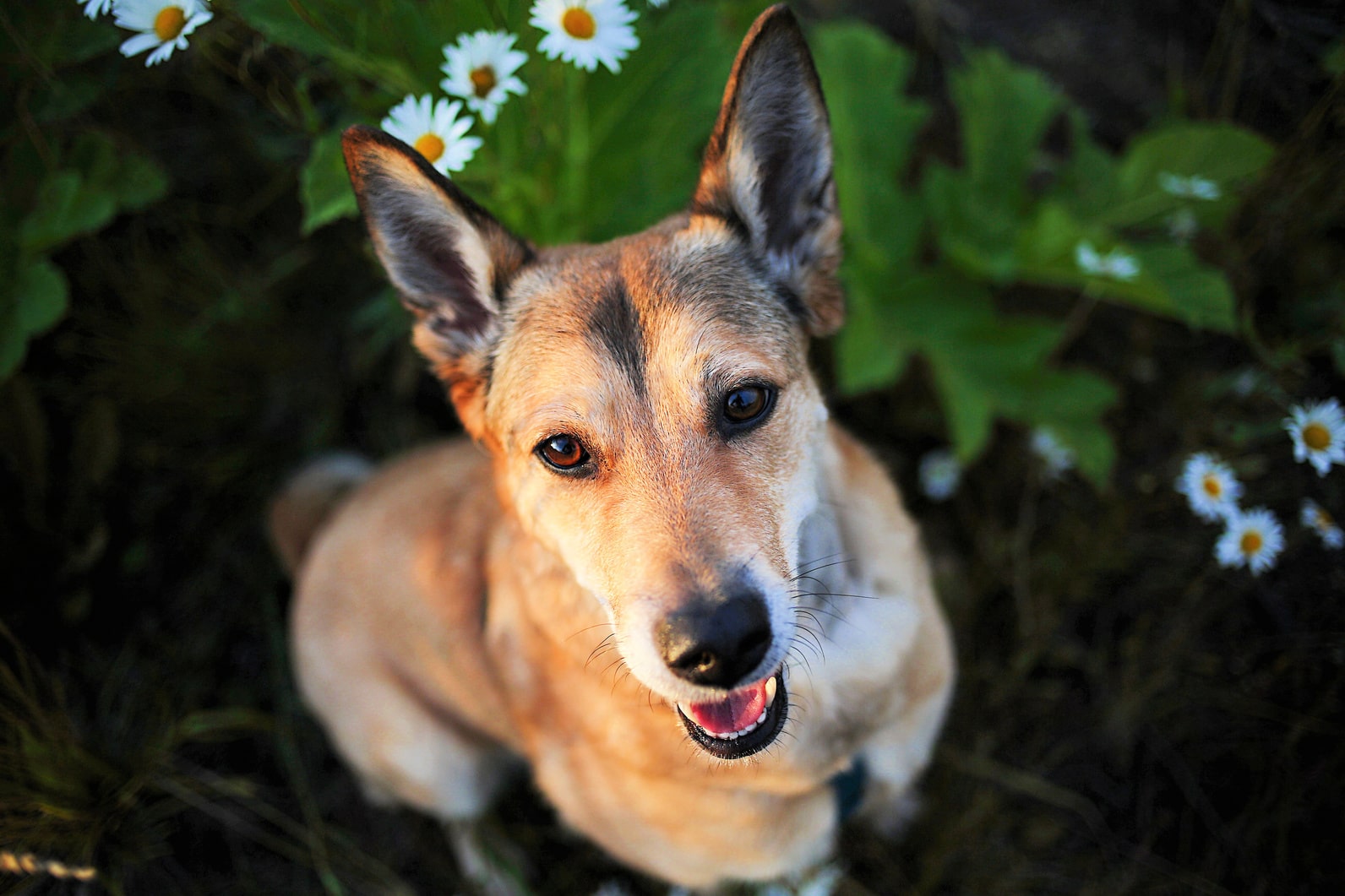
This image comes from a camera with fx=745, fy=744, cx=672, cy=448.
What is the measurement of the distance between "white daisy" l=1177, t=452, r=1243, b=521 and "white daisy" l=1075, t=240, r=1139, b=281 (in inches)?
31.7

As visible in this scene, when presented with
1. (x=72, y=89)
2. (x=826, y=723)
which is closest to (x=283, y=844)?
(x=826, y=723)

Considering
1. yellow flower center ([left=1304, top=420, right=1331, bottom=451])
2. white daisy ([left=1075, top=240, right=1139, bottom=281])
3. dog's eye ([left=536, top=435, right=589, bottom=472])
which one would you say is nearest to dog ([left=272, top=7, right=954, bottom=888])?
dog's eye ([left=536, top=435, right=589, bottom=472])

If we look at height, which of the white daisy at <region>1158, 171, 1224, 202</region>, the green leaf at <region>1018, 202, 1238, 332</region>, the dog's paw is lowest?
the dog's paw

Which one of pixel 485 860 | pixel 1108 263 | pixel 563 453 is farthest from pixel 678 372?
pixel 485 860

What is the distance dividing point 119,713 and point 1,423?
5.05 feet

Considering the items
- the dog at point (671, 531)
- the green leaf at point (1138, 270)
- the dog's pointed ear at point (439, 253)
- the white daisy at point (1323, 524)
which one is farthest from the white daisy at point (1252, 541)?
the dog's pointed ear at point (439, 253)

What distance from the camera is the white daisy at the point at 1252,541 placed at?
2906 mm

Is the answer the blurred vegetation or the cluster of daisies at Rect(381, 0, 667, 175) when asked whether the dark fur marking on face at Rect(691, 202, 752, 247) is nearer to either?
the cluster of daisies at Rect(381, 0, 667, 175)

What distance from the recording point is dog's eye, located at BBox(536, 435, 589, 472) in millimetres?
2086

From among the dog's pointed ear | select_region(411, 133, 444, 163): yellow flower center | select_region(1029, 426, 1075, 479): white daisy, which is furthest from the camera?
select_region(1029, 426, 1075, 479): white daisy

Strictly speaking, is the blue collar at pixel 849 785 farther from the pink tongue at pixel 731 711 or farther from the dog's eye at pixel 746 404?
the dog's eye at pixel 746 404

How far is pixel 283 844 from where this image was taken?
148 inches

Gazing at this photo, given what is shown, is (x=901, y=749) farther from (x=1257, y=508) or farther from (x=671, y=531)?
(x=1257, y=508)

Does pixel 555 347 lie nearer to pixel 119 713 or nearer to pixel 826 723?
pixel 826 723
